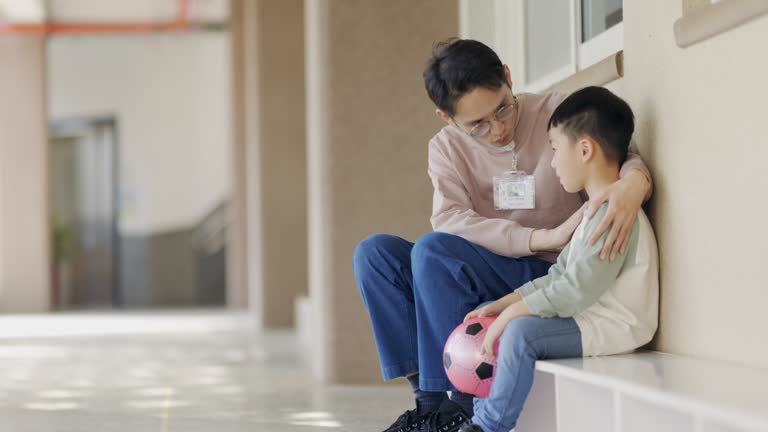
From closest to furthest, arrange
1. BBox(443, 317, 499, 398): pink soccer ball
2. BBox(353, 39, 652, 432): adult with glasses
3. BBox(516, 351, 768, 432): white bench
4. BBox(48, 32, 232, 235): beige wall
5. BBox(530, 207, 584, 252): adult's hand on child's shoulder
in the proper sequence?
A: BBox(516, 351, 768, 432): white bench → BBox(443, 317, 499, 398): pink soccer ball → BBox(530, 207, 584, 252): adult's hand on child's shoulder → BBox(353, 39, 652, 432): adult with glasses → BBox(48, 32, 232, 235): beige wall

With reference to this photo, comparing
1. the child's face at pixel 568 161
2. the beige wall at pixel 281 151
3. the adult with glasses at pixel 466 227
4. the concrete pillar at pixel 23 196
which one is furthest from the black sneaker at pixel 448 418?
the concrete pillar at pixel 23 196

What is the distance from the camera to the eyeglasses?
2.36 m

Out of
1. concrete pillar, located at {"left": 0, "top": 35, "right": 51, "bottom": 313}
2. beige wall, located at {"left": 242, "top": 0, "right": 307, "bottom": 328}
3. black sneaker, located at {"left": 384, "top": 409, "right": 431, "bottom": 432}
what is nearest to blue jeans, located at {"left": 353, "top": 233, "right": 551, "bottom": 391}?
black sneaker, located at {"left": 384, "top": 409, "right": 431, "bottom": 432}

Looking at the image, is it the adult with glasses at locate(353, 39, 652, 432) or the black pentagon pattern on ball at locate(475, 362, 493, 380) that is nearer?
the black pentagon pattern on ball at locate(475, 362, 493, 380)

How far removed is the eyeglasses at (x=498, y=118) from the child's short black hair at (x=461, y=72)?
57 millimetres

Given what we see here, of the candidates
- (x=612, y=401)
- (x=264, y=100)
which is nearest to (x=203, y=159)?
(x=264, y=100)

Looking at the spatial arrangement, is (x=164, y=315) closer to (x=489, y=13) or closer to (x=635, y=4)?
(x=489, y=13)

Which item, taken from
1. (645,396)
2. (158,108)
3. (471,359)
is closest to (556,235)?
(471,359)

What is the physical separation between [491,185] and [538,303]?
0.59 m

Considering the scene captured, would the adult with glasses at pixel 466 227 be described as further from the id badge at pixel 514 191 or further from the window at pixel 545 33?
the window at pixel 545 33

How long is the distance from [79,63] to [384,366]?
1042 cm

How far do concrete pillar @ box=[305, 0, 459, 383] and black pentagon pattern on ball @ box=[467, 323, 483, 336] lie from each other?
2.11 metres

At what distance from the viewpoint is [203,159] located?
12062mm

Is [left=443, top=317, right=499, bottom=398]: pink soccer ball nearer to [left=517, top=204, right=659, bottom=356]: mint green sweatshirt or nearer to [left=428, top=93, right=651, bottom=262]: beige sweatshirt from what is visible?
[left=517, top=204, right=659, bottom=356]: mint green sweatshirt
